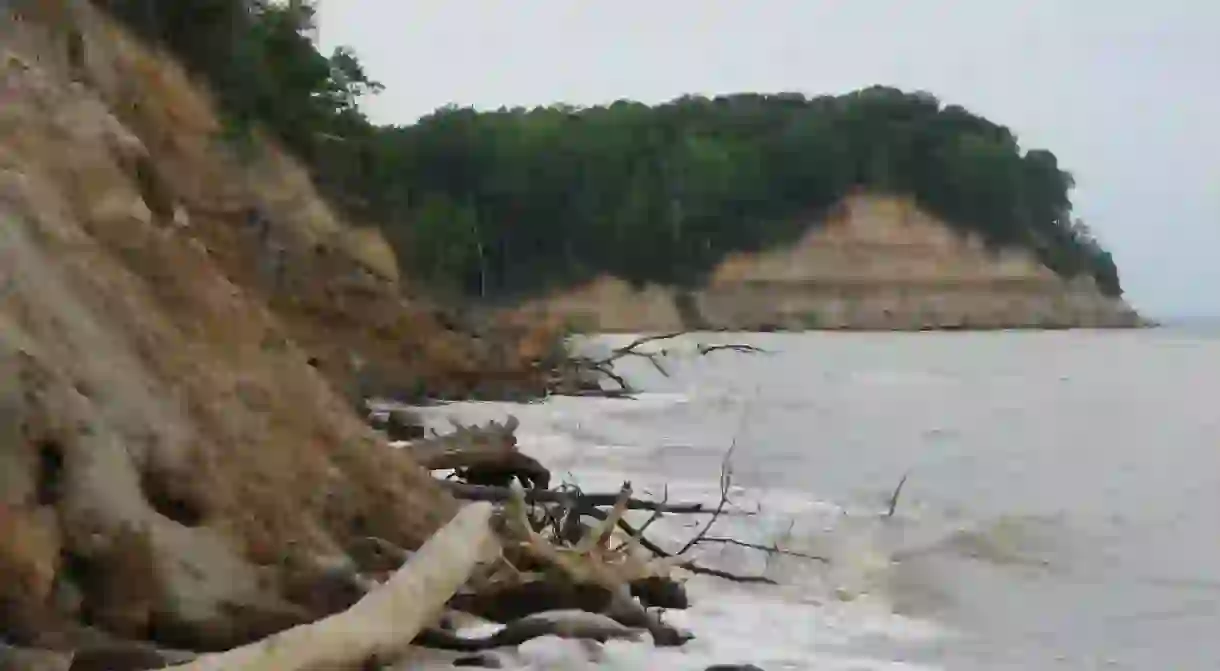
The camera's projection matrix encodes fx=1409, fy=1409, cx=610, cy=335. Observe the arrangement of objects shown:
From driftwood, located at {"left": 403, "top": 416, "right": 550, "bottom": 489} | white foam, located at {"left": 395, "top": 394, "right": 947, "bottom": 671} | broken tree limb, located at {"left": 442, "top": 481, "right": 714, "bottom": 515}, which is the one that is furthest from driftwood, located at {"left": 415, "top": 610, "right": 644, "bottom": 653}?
driftwood, located at {"left": 403, "top": 416, "right": 550, "bottom": 489}

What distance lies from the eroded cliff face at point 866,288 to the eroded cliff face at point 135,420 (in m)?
72.8

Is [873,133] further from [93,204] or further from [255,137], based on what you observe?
[93,204]

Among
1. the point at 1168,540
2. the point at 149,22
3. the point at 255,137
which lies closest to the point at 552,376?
the point at 255,137

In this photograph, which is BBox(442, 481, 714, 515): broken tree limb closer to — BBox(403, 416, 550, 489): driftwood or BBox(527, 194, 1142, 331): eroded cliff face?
BBox(403, 416, 550, 489): driftwood

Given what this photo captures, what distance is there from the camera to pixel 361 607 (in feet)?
13.8

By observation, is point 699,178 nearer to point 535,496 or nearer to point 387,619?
point 535,496

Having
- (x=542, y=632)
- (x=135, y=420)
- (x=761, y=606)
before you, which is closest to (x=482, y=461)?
(x=761, y=606)

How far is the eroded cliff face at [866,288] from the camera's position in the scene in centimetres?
7831

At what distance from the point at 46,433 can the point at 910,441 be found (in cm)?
1428

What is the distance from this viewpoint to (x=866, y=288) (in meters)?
77.9

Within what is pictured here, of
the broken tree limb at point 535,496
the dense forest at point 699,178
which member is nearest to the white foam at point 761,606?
the broken tree limb at point 535,496

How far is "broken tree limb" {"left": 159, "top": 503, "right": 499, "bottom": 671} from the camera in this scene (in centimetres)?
354

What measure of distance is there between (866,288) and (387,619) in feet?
247

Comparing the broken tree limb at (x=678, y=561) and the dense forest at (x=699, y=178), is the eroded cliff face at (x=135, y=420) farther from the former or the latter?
the dense forest at (x=699, y=178)
